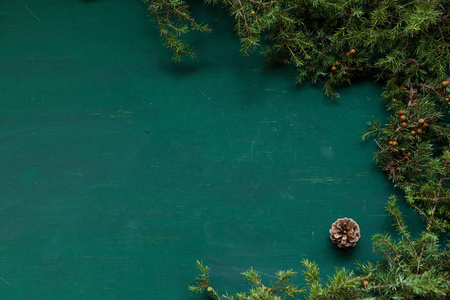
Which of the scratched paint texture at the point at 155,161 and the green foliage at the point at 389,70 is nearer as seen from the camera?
the green foliage at the point at 389,70

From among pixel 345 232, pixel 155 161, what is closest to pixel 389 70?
pixel 345 232

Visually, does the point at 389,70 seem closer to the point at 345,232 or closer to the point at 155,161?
the point at 345,232

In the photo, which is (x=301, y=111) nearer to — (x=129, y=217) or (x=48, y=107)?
(x=129, y=217)

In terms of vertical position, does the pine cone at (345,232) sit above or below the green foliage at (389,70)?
below

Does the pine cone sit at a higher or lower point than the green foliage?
lower

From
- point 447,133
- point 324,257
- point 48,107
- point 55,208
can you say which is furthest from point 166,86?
point 447,133

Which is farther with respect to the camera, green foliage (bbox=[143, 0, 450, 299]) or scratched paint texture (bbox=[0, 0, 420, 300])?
scratched paint texture (bbox=[0, 0, 420, 300])
